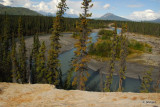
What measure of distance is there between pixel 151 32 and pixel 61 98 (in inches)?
6495

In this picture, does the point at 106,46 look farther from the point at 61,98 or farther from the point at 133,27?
the point at 133,27

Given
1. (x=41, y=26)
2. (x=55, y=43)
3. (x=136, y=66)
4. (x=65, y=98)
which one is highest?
(x=41, y=26)

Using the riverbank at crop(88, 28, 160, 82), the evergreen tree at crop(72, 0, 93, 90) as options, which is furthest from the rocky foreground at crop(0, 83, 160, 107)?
the riverbank at crop(88, 28, 160, 82)

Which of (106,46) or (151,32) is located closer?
(106,46)

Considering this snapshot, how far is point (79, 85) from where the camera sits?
2303 cm

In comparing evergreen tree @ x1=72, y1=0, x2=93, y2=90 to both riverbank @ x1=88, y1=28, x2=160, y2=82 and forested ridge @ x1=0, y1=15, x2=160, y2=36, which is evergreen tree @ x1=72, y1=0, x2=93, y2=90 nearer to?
riverbank @ x1=88, y1=28, x2=160, y2=82

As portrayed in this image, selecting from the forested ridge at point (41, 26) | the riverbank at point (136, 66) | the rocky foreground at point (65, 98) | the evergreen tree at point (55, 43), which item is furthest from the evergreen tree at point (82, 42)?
the forested ridge at point (41, 26)

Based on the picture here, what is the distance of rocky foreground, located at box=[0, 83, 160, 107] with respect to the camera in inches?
398

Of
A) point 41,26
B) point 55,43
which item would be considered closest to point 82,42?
point 55,43

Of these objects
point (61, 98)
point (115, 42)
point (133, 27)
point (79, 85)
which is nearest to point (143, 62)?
point (115, 42)

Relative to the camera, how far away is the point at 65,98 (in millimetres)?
11773

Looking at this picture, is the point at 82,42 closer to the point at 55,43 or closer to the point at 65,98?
the point at 55,43

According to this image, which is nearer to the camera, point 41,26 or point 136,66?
point 136,66

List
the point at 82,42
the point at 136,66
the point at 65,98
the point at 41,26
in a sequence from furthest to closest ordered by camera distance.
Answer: the point at 41,26
the point at 136,66
the point at 82,42
the point at 65,98
